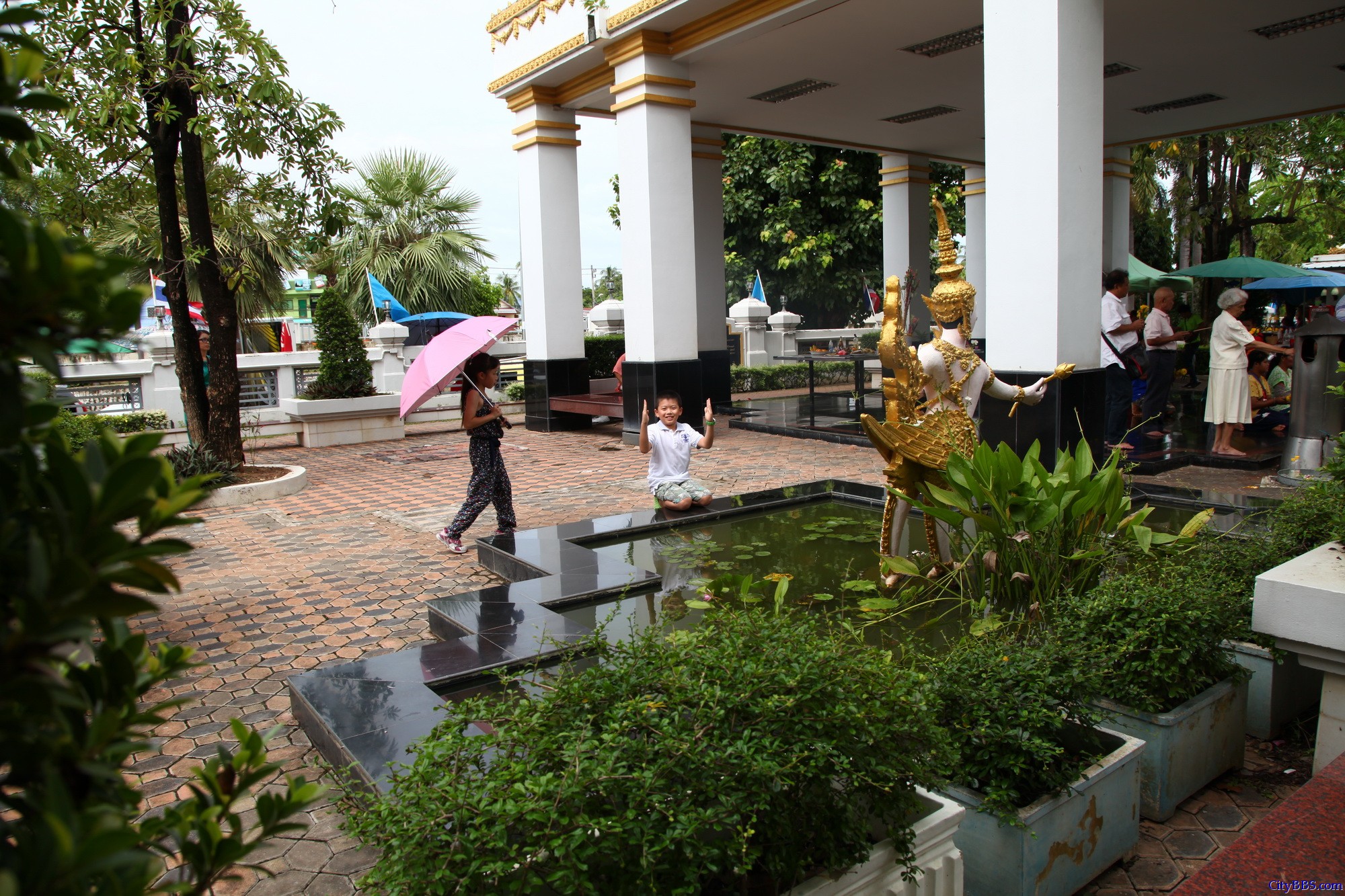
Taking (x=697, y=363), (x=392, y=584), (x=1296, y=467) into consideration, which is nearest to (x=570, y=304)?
(x=697, y=363)

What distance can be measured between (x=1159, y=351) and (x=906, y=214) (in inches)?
315

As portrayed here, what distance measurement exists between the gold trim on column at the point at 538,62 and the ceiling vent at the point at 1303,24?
308 inches

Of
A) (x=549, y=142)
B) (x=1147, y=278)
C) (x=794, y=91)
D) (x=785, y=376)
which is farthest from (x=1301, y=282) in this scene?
(x=549, y=142)

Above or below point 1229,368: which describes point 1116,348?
above

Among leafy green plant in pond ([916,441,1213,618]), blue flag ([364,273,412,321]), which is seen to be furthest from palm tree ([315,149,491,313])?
leafy green plant in pond ([916,441,1213,618])

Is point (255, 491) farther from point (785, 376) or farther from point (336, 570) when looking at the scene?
point (785, 376)

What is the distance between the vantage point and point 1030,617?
12.7 feet

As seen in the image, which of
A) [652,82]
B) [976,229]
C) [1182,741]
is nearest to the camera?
A: [1182,741]

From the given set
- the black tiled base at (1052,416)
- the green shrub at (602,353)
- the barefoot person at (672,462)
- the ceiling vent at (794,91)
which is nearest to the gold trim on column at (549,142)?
the ceiling vent at (794,91)

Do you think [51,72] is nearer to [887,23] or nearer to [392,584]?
[392,584]

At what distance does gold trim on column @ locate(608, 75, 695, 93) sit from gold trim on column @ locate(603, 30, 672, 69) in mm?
251

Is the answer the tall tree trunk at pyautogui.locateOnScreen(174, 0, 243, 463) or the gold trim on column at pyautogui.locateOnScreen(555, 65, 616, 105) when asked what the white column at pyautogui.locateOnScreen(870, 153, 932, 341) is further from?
the tall tree trunk at pyautogui.locateOnScreen(174, 0, 243, 463)

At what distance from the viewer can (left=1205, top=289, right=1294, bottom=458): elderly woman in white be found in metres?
7.85

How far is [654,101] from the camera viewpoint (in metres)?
10.5
